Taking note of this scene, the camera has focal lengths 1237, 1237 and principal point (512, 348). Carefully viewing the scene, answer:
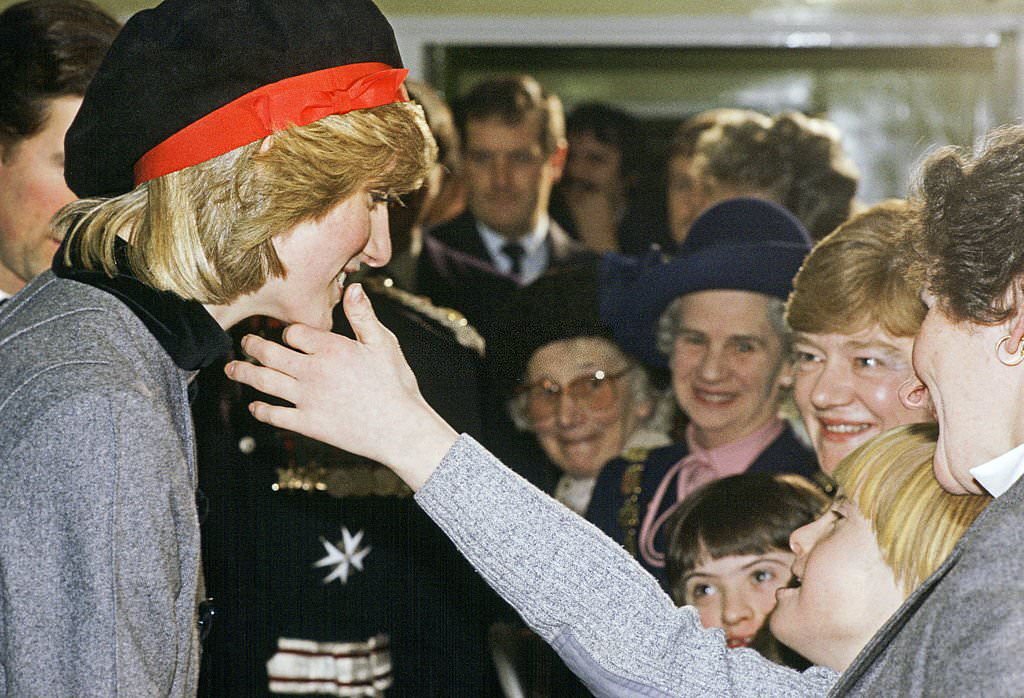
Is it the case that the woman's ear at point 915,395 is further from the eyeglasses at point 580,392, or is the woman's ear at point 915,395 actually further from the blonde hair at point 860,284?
the eyeglasses at point 580,392

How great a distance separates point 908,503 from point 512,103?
2775 mm

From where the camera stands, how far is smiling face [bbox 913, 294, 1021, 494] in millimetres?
1211

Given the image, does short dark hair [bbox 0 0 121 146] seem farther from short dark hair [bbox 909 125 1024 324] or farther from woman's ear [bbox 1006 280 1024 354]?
woman's ear [bbox 1006 280 1024 354]

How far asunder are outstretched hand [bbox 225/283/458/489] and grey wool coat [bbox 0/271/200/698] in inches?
5.7

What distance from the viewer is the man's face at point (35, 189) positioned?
84.8 inches

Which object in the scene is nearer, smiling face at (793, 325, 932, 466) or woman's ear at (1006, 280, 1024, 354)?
woman's ear at (1006, 280, 1024, 354)

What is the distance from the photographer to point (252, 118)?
4.93 feet

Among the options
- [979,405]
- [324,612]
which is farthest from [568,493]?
[979,405]

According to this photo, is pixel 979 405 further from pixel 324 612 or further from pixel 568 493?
pixel 568 493

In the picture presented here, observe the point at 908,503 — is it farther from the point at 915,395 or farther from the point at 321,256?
the point at 321,256

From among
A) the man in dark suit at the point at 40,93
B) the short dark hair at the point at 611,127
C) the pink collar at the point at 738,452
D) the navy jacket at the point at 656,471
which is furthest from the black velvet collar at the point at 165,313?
the short dark hair at the point at 611,127

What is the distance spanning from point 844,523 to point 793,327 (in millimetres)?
651

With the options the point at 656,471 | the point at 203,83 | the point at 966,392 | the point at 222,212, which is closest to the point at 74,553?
the point at 222,212

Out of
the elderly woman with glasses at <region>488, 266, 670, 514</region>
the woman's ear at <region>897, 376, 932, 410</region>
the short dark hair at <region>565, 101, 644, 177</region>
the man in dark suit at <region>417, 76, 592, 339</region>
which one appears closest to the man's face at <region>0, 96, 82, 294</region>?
the elderly woman with glasses at <region>488, 266, 670, 514</region>
